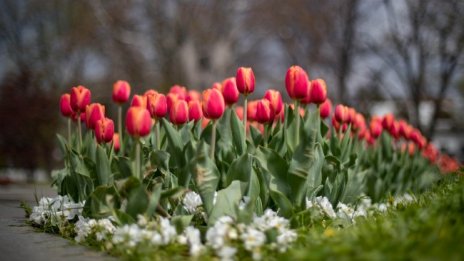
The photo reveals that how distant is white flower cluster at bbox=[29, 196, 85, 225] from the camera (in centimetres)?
470

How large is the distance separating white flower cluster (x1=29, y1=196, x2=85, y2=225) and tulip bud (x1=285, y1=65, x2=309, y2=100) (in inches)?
68.2

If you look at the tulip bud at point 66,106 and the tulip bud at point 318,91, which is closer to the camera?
the tulip bud at point 318,91

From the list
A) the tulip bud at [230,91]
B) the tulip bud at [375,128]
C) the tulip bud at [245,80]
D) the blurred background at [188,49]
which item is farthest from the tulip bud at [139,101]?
the blurred background at [188,49]

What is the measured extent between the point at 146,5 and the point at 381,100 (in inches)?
519

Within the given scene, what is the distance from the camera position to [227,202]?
395cm

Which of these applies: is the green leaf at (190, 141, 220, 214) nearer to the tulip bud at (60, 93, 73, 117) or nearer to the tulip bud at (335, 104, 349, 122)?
the tulip bud at (60, 93, 73, 117)

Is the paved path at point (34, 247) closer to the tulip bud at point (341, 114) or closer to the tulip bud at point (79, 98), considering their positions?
the tulip bud at point (79, 98)

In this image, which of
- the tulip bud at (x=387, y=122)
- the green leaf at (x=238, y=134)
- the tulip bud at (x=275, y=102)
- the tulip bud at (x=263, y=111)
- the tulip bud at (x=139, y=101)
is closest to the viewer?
the tulip bud at (x=139, y=101)

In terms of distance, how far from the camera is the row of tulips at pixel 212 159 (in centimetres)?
387

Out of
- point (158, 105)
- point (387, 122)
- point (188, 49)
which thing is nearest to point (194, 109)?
point (158, 105)

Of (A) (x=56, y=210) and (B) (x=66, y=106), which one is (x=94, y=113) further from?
(A) (x=56, y=210)

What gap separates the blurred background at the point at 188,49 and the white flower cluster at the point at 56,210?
13471 mm

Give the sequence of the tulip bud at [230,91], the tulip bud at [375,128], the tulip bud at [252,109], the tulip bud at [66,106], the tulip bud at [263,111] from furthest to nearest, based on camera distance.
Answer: the tulip bud at [375,128] < the tulip bud at [252,109] < the tulip bud at [66,106] < the tulip bud at [263,111] < the tulip bud at [230,91]

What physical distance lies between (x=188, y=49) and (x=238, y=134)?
17.0 m
